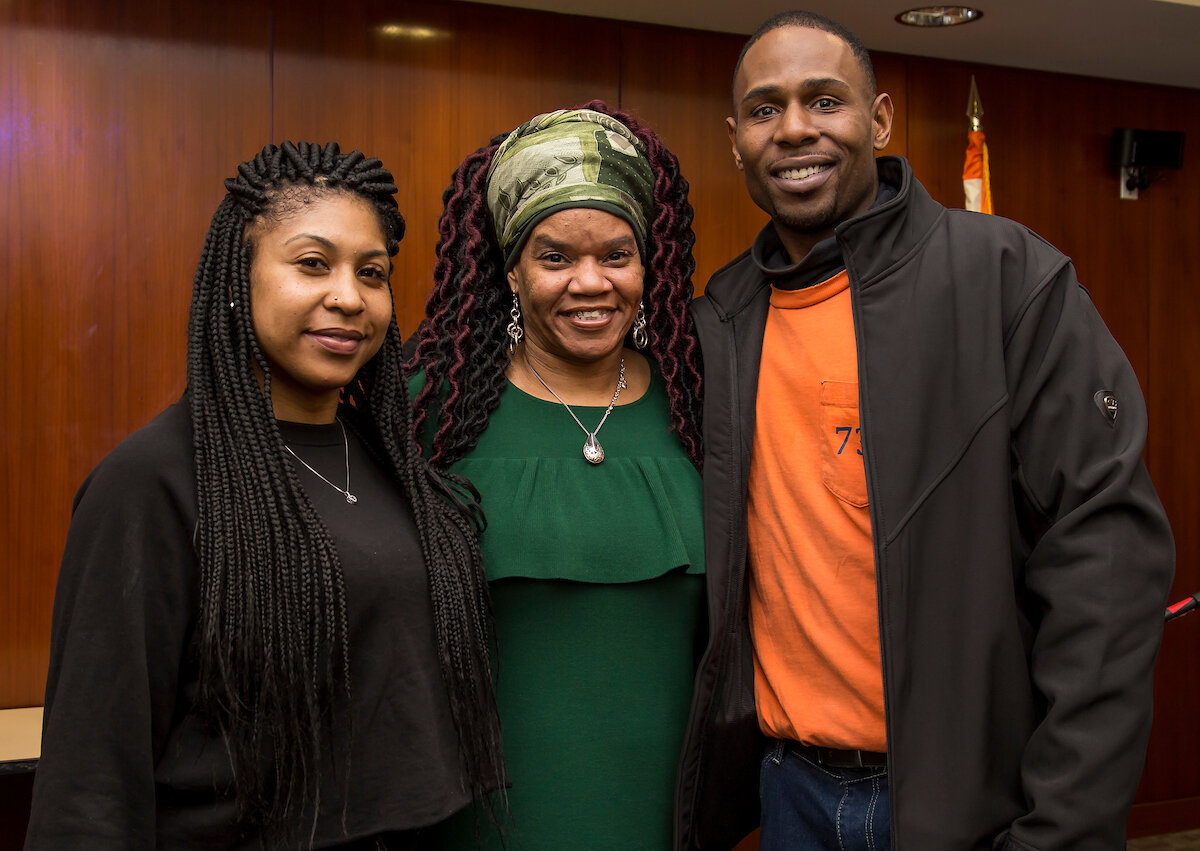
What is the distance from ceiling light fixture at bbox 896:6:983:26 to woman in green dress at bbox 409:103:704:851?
181 centimetres

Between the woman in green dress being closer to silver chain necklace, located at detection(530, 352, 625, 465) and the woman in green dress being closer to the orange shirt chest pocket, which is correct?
silver chain necklace, located at detection(530, 352, 625, 465)

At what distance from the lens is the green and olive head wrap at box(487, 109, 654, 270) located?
1.71m

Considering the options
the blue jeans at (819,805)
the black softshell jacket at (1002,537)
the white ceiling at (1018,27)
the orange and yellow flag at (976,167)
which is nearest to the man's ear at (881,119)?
the black softshell jacket at (1002,537)

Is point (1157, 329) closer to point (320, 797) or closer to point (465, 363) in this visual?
point (465, 363)

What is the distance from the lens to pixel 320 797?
4.12ft

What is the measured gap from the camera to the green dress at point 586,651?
1.60 metres

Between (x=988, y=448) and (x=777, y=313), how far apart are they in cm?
45

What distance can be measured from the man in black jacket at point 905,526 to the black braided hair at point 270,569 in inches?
17.3

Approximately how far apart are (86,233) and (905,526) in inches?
100

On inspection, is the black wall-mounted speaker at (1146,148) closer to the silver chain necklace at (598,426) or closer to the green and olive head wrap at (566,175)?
the green and olive head wrap at (566,175)

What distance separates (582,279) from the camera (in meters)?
1.69

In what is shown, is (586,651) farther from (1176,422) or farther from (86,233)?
(1176,422)

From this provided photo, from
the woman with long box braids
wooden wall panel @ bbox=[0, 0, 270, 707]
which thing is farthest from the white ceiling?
the woman with long box braids

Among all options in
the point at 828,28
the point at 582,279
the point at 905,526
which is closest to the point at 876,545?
the point at 905,526
